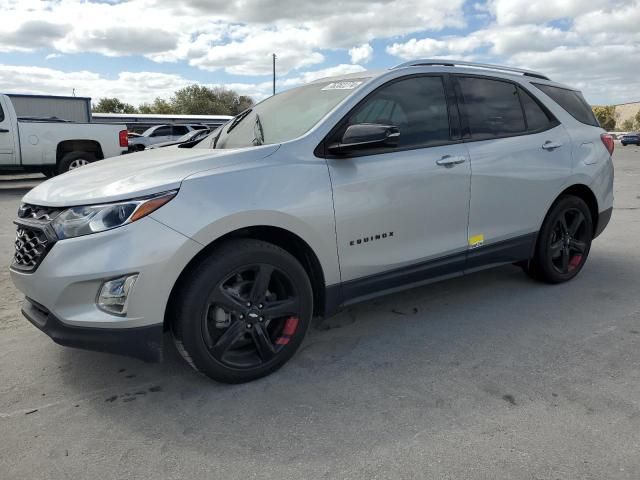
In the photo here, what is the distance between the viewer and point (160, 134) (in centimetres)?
2520

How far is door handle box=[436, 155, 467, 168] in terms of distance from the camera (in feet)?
11.8

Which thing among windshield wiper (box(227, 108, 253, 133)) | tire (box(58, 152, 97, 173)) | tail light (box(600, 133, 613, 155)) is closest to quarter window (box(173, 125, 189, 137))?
tire (box(58, 152, 97, 173))

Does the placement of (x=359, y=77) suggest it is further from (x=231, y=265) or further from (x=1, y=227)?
(x=1, y=227)

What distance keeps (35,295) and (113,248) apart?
0.57 metres

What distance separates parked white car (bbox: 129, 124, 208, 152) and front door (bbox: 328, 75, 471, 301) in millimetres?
21250

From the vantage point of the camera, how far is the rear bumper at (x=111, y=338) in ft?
8.60

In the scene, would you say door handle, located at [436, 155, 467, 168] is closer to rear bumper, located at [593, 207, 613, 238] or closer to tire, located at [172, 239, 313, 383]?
tire, located at [172, 239, 313, 383]

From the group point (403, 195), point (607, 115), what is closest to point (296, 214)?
point (403, 195)

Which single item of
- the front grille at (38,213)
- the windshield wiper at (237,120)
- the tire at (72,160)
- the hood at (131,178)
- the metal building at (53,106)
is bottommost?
the tire at (72,160)

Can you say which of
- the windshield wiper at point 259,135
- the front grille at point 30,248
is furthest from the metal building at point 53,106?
the front grille at point 30,248

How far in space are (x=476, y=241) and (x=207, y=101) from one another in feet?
236

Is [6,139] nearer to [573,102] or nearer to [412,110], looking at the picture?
[412,110]

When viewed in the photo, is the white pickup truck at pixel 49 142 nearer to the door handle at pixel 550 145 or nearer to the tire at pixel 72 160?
the tire at pixel 72 160

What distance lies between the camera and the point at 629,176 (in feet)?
48.8
